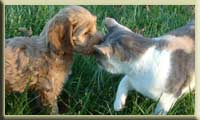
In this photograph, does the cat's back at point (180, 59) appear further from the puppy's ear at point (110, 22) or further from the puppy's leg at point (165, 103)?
the puppy's ear at point (110, 22)

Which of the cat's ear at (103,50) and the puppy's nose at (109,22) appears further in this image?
the puppy's nose at (109,22)

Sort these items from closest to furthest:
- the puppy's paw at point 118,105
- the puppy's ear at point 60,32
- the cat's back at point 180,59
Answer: the puppy's ear at point 60,32 → the cat's back at point 180,59 → the puppy's paw at point 118,105

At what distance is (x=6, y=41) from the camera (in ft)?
10.5

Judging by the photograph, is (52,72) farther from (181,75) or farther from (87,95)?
(181,75)

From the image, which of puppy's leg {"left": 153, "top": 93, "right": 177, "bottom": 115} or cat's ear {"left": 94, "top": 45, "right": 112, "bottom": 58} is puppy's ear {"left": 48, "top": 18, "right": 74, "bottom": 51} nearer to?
cat's ear {"left": 94, "top": 45, "right": 112, "bottom": 58}

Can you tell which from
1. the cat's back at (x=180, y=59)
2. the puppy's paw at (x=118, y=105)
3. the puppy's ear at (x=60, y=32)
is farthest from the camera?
the puppy's paw at (x=118, y=105)

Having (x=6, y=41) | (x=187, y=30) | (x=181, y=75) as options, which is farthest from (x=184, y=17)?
(x=6, y=41)

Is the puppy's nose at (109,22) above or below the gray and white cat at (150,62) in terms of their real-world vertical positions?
above

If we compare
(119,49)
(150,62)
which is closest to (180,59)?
(150,62)

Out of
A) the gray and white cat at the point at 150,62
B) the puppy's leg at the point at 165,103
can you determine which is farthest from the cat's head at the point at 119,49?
the puppy's leg at the point at 165,103

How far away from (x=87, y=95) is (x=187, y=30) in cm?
59

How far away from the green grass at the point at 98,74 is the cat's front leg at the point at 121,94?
0.08 feet

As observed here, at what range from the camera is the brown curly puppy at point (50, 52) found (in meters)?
3.04

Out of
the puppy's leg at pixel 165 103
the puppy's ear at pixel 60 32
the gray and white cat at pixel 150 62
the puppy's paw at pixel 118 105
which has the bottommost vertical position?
the puppy's paw at pixel 118 105
